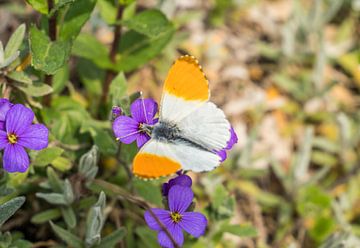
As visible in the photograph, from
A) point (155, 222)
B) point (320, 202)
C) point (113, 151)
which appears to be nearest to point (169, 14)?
point (113, 151)

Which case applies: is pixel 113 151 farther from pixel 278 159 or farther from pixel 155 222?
pixel 278 159

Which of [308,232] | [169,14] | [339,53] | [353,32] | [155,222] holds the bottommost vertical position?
[155,222]

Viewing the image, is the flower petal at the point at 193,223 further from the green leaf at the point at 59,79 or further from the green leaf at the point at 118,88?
the green leaf at the point at 59,79

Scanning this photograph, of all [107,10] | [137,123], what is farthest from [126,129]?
[107,10]

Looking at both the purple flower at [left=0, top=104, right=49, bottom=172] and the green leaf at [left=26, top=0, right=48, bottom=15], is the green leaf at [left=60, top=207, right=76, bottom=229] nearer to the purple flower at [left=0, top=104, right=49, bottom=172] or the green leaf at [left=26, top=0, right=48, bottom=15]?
the purple flower at [left=0, top=104, right=49, bottom=172]

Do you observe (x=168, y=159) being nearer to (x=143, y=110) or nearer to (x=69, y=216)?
(x=143, y=110)
